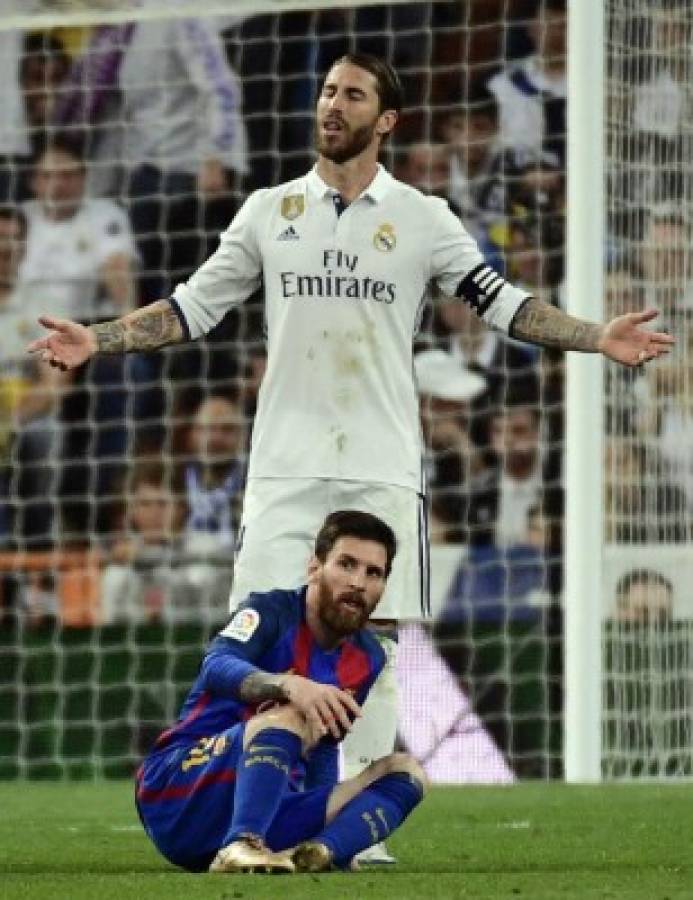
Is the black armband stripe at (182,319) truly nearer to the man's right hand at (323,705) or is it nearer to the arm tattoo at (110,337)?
the arm tattoo at (110,337)

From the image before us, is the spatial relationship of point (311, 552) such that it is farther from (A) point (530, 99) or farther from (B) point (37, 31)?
(B) point (37, 31)

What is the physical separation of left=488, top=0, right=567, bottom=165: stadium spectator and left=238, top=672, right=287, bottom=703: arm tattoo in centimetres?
665

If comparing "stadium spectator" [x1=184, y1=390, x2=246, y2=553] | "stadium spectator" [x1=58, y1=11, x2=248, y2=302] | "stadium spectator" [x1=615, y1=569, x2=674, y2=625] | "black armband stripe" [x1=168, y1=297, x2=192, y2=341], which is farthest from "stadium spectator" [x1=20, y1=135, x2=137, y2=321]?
"black armband stripe" [x1=168, y1=297, x2=192, y2=341]

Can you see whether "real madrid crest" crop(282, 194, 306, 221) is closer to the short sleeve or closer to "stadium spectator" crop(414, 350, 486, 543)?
the short sleeve

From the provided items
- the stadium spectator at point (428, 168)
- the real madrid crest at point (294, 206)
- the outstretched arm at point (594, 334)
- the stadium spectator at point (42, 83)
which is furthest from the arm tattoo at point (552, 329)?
the stadium spectator at point (42, 83)

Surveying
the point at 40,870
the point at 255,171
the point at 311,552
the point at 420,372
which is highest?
the point at 255,171

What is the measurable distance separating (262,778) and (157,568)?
659cm

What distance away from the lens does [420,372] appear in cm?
1199

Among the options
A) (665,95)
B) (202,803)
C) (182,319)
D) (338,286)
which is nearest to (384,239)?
(338,286)

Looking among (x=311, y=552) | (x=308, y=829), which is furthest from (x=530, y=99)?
(x=308, y=829)

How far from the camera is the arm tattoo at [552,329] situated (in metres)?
6.18

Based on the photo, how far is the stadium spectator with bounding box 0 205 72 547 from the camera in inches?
490

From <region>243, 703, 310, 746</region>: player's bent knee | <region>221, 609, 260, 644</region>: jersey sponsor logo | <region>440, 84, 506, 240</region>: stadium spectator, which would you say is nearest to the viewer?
<region>243, 703, 310, 746</region>: player's bent knee

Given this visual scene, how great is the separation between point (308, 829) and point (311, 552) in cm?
80
